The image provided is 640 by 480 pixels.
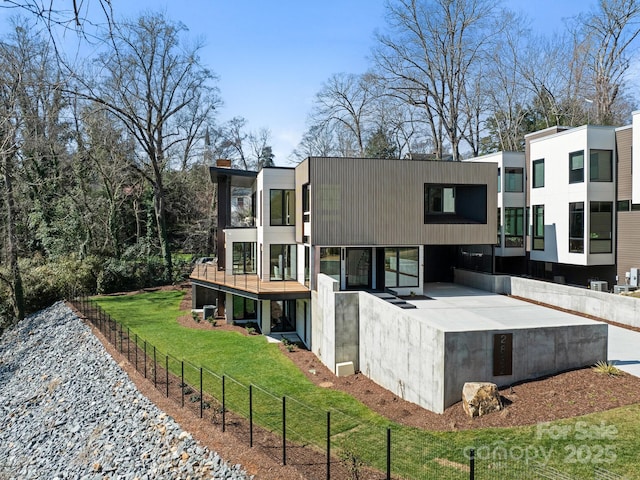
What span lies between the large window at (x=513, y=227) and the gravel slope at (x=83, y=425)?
19406 mm

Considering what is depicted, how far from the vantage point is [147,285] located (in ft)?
99.5

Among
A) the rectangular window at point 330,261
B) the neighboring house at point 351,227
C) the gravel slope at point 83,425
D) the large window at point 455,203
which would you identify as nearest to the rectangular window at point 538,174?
the neighboring house at point 351,227

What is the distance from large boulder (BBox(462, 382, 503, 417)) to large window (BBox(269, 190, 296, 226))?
1274 cm

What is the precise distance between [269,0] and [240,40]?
75 cm

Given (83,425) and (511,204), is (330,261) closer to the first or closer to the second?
(83,425)

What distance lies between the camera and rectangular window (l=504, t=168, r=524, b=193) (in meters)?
23.6

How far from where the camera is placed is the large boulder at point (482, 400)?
890 centimetres

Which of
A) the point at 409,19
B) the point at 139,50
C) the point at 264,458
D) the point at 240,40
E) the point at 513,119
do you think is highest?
the point at 409,19

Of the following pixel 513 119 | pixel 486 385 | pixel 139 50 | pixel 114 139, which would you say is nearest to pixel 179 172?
pixel 114 139

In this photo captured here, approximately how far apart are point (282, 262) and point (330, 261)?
3.91 m

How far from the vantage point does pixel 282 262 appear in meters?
20.5

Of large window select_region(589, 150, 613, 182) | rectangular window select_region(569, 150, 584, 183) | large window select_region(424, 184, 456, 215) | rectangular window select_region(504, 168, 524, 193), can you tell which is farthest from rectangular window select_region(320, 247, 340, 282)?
large window select_region(589, 150, 613, 182)

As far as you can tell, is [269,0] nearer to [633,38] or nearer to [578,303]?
[578,303]

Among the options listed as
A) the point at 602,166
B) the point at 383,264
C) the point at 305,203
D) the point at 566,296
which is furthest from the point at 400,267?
the point at 602,166
